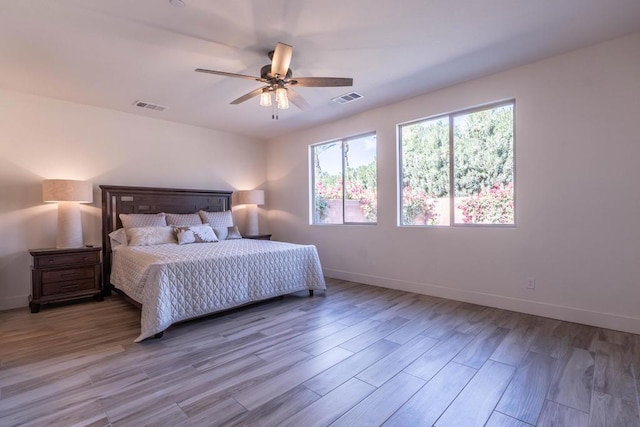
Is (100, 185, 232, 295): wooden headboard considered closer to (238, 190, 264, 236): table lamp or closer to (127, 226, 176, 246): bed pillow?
(238, 190, 264, 236): table lamp

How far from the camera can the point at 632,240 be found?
2.71 metres

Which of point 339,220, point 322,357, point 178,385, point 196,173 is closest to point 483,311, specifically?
point 322,357

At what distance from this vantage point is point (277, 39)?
2.64 meters

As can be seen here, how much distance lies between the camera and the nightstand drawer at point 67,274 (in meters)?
3.61

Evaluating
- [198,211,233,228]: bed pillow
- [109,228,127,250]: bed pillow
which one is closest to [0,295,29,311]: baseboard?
[109,228,127,250]: bed pillow

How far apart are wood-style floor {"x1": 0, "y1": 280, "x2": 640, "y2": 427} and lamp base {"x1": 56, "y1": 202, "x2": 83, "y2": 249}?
35.4 inches

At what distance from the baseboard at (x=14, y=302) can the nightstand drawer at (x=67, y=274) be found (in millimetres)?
549

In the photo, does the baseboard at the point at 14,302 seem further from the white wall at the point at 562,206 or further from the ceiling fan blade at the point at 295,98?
the white wall at the point at 562,206

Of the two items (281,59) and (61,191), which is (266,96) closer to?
(281,59)

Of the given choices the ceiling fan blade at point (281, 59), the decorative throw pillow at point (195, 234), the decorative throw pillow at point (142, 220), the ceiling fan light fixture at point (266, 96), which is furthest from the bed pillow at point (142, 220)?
the ceiling fan blade at point (281, 59)

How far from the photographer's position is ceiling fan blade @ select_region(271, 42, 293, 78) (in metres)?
2.33

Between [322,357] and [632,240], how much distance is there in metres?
2.87

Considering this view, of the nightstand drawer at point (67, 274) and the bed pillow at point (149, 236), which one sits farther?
the bed pillow at point (149, 236)

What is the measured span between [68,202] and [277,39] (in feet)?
10.9
